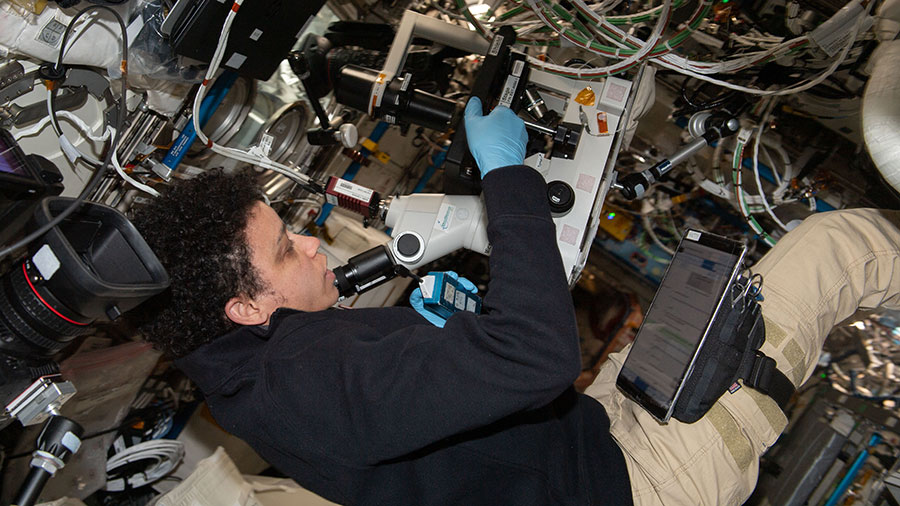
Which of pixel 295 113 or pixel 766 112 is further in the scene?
pixel 295 113

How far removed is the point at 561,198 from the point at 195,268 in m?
1.03

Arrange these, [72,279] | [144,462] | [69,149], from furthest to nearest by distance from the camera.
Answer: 1. [144,462]
2. [69,149]
3. [72,279]

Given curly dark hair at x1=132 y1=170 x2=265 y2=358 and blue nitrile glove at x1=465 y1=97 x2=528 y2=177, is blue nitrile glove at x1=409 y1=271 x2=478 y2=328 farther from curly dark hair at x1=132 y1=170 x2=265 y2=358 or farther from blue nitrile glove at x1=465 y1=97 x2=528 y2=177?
curly dark hair at x1=132 y1=170 x2=265 y2=358

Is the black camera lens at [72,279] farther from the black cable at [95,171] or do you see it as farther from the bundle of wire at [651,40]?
the bundle of wire at [651,40]

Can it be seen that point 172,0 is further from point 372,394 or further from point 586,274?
point 586,274

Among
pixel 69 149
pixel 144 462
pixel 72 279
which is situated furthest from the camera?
pixel 144 462

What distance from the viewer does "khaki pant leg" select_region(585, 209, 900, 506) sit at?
142 centimetres

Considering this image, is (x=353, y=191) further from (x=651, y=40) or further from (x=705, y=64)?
(x=705, y=64)

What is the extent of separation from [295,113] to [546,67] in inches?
43.7

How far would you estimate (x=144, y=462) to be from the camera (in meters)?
2.24

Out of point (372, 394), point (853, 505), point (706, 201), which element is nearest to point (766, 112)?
point (706, 201)

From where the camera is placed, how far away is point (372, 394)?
3.31 feet

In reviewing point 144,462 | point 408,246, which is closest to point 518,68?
→ point 408,246

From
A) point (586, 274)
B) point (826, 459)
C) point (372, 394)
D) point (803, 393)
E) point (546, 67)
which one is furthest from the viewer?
point (586, 274)
